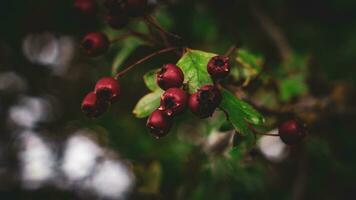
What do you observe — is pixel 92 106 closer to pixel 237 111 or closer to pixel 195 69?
pixel 195 69

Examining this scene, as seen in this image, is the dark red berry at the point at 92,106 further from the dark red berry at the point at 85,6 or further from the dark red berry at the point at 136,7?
the dark red berry at the point at 85,6

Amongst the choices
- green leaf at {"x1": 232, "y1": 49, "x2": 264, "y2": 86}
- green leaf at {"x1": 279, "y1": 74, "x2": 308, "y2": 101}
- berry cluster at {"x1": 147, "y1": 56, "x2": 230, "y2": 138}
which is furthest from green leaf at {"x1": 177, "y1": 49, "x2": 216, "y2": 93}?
green leaf at {"x1": 279, "y1": 74, "x2": 308, "y2": 101}

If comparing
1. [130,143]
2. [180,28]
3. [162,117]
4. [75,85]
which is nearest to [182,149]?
[130,143]

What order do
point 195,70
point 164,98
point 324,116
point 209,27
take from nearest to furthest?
point 164,98 < point 195,70 < point 324,116 < point 209,27

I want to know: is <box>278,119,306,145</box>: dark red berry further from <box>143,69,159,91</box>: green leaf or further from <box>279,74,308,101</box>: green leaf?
<box>279,74,308,101</box>: green leaf

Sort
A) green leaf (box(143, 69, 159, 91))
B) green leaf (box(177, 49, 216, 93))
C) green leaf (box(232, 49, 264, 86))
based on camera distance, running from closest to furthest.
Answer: green leaf (box(177, 49, 216, 93)), green leaf (box(143, 69, 159, 91)), green leaf (box(232, 49, 264, 86))

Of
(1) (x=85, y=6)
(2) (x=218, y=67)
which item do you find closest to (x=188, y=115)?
(1) (x=85, y=6)

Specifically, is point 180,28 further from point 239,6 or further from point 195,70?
point 195,70
